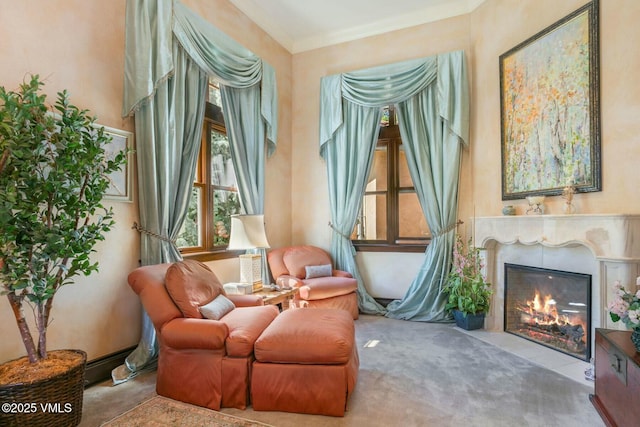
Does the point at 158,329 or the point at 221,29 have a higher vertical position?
the point at 221,29

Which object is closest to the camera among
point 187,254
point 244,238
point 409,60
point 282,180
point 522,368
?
point 522,368

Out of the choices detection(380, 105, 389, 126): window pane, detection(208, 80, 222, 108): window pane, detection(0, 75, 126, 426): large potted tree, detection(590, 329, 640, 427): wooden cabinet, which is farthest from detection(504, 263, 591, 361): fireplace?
detection(0, 75, 126, 426): large potted tree

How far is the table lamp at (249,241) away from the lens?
10.5 feet

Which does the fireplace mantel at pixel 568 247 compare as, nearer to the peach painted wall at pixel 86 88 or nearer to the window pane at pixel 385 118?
the window pane at pixel 385 118

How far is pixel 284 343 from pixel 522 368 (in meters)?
2.07

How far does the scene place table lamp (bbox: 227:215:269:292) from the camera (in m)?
3.19

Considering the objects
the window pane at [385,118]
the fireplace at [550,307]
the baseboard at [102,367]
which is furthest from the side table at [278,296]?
the window pane at [385,118]

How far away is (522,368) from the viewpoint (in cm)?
287

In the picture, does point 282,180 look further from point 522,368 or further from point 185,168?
point 522,368

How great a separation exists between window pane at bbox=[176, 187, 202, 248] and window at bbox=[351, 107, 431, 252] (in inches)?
85.2

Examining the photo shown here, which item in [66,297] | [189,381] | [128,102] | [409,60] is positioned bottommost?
[189,381]

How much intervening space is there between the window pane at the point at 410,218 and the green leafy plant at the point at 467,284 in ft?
1.76

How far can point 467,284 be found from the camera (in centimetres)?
394

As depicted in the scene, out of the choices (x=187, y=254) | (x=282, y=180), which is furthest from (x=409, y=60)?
(x=187, y=254)
